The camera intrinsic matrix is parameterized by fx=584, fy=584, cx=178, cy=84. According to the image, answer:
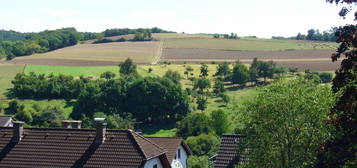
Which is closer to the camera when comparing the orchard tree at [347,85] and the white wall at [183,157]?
the orchard tree at [347,85]

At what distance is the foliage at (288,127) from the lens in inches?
1161

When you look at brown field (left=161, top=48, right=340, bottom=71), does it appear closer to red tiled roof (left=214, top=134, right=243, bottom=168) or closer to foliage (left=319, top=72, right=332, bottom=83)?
foliage (left=319, top=72, right=332, bottom=83)

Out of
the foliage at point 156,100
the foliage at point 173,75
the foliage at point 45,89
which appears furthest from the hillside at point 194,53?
the foliage at point 156,100

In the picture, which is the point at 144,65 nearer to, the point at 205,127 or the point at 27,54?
the point at 27,54

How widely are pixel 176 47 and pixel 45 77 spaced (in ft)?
190

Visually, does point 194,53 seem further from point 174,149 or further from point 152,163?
point 152,163

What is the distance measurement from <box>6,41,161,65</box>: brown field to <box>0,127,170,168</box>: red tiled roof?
394 ft

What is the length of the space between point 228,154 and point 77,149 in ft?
33.2

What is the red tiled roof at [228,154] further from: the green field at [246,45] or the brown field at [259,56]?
the green field at [246,45]

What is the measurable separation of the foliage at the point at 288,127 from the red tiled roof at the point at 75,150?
823 cm

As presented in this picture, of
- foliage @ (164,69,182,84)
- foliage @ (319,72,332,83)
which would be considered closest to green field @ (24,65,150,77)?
foliage @ (164,69,182,84)

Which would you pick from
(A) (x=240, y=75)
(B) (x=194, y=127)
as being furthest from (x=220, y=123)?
(A) (x=240, y=75)

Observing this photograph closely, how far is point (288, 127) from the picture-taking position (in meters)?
30.2

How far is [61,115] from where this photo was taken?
105m
